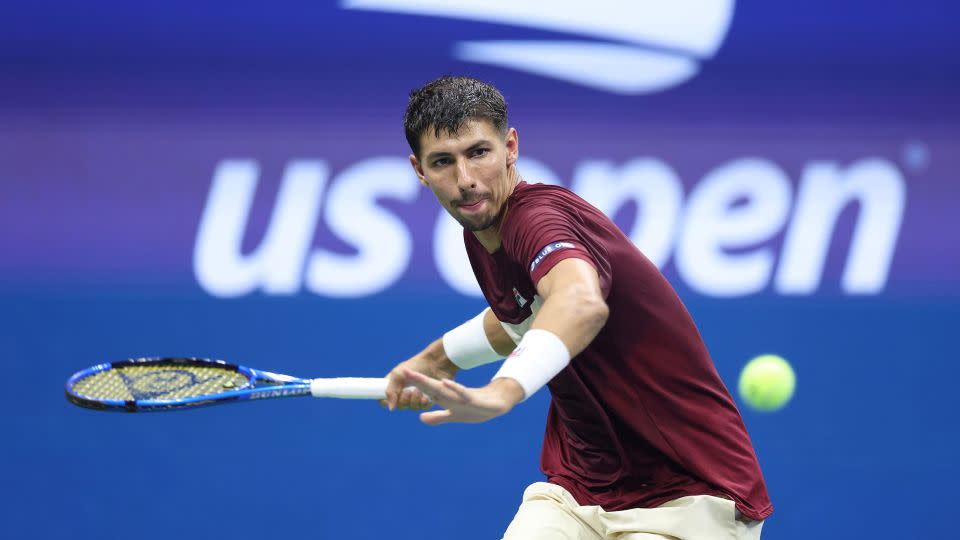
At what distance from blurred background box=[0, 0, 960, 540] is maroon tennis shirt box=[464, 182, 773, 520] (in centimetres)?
222

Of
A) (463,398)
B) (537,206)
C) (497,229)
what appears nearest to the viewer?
(463,398)

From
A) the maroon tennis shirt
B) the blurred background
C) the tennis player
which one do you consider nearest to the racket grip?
the tennis player

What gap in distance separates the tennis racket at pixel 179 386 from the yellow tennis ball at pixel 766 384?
7.21ft

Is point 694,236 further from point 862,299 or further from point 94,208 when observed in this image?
point 94,208

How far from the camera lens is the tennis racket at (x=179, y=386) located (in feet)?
10.6

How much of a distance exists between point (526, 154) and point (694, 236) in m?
0.88

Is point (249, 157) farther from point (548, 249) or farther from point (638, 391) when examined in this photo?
point (548, 249)

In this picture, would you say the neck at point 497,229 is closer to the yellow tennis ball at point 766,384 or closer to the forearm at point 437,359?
the forearm at point 437,359

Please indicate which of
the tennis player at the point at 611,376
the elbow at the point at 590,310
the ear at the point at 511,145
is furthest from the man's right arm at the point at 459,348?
the elbow at the point at 590,310

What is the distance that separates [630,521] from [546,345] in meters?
0.80

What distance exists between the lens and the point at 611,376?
2.79 meters

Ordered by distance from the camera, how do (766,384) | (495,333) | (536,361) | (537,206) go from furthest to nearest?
(766,384) → (495,333) → (537,206) → (536,361)

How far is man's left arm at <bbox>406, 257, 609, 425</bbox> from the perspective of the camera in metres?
2.14

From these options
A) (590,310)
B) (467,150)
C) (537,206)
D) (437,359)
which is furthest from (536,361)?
(437,359)
